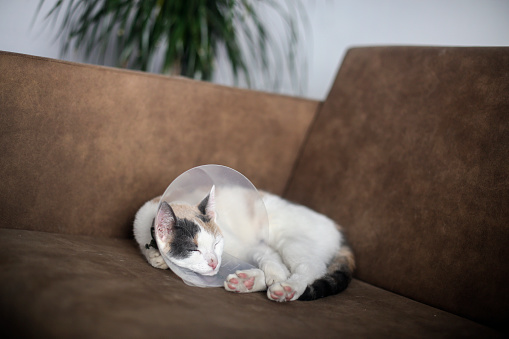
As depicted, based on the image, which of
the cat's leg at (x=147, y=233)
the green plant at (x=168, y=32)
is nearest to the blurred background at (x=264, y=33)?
the green plant at (x=168, y=32)

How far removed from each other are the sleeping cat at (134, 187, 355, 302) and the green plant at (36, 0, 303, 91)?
36.9 inches

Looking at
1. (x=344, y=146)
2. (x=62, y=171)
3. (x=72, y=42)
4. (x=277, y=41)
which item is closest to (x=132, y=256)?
(x=62, y=171)

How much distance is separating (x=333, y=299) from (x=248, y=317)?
1.09 ft

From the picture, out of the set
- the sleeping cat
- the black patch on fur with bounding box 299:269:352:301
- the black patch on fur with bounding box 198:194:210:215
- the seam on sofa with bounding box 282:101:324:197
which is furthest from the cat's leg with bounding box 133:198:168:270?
the seam on sofa with bounding box 282:101:324:197

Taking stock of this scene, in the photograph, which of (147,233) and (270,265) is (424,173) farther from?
(147,233)

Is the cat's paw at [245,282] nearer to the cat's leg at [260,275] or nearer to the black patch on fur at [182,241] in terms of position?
the cat's leg at [260,275]

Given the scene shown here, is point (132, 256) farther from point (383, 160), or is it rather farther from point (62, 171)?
point (383, 160)

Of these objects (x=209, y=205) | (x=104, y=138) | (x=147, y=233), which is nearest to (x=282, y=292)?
(x=209, y=205)

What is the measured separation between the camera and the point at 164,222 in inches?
41.7

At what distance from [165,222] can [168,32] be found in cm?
124

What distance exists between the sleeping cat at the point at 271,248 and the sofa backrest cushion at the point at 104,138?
0.15 meters

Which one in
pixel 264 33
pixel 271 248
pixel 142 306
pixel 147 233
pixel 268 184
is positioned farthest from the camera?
pixel 264 33

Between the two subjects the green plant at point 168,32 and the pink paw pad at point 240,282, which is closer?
the pink paw pad at point 240,282

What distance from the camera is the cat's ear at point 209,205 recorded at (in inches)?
46.3
